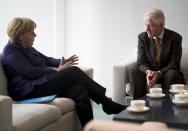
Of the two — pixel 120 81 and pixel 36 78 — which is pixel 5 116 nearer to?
pixel 36 78

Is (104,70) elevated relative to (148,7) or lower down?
lower down

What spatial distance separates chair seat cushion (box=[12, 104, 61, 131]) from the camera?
99.0 inches

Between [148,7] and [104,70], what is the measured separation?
972mm

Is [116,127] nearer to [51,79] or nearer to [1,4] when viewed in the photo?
[51,79]

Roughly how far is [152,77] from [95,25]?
150 cm

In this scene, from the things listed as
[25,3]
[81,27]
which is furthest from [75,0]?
[25,3]

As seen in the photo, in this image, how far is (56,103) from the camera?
3.05m

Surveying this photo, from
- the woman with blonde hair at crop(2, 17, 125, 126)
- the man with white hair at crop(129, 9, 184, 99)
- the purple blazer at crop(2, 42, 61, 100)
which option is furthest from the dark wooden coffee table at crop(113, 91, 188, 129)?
the purple blazer at crop(2, 42, 61, 100)

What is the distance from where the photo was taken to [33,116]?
263 cm

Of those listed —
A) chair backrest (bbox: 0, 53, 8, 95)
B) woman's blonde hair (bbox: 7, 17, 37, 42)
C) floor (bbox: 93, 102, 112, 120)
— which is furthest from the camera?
floor (bbox: 93, 102, 112, 120)

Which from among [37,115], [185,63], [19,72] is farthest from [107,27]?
[37,115]

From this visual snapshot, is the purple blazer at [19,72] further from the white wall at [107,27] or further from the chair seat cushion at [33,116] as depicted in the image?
the white wall at [107,27]

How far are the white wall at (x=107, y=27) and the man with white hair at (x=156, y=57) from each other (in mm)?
677

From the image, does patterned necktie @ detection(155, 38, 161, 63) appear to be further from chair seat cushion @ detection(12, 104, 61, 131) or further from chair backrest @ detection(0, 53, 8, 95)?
chair backrest @ detection(0, 53, 8, 95)
